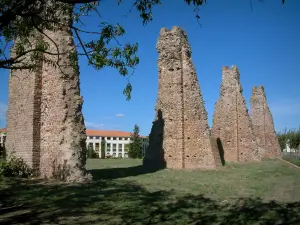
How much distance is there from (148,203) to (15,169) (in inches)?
245

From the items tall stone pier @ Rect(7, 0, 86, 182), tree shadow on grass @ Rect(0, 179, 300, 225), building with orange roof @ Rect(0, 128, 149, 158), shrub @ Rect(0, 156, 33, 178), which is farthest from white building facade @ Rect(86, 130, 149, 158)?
tree shadow on grass @ Rect(0, 179, 300, 225)

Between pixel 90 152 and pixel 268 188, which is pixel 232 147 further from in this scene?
pixel 90 152

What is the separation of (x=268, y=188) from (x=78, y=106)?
6947 mm

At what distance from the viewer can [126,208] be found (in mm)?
7543

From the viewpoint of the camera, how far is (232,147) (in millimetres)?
24000

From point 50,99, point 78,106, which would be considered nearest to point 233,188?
point 78,106

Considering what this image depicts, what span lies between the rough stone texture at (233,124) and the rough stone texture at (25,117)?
1514 centimetres

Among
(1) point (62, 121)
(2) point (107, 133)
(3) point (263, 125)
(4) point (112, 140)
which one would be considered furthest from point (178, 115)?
(2) point (107, 133)

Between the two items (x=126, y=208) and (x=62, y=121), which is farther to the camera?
(x=62, y=121)

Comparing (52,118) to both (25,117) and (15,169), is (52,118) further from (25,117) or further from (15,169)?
(15,169)

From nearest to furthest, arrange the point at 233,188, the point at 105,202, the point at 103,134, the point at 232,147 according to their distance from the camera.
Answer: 1. the point at 105,202
2. the point at 233,188
3. the point at 232,147
4. the point at 103,134

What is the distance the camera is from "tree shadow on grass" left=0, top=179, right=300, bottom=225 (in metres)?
6.60

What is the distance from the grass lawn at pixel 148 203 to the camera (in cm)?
668

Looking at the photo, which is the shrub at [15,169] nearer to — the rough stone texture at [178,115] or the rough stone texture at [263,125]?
the rough stone texture at [178,115]
